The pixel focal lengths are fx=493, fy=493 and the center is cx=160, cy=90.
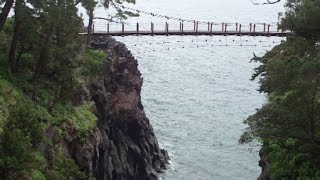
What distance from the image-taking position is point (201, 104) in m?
65.1

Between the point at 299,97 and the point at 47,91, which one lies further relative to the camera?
the point at 47,91

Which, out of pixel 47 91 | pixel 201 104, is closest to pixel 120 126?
pixel 47 91

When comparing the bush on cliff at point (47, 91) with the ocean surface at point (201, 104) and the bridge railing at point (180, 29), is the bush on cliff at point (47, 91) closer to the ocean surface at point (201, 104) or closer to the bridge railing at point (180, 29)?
the bridge railing at point (180, 29)

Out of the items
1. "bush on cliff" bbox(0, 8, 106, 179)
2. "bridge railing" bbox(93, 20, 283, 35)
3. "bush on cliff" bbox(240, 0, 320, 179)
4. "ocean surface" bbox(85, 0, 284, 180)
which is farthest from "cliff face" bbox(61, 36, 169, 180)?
"bush on cliff" bbox(240, 0, 320, 179)

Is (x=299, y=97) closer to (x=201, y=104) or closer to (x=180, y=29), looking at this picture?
(x=180, y=29)

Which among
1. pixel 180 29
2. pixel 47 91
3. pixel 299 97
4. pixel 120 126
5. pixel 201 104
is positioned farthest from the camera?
pixel 201 104

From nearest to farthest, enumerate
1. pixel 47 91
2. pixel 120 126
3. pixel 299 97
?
pixel 299 97
pixel 47 91
pixel 120 126

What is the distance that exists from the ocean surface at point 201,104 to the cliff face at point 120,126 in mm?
2925

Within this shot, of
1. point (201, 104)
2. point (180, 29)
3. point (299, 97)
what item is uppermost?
point (180, 29)

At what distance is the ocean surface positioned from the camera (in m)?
47.5

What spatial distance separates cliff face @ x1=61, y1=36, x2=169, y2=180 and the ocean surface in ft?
9.60

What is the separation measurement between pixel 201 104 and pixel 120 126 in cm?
2560

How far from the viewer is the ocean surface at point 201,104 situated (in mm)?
47531

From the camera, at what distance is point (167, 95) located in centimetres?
6825
